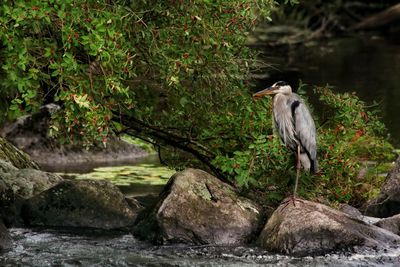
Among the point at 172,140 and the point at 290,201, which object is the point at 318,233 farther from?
the point at 172,140

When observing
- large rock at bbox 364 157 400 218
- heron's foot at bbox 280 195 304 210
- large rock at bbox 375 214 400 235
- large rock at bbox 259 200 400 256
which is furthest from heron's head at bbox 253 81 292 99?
large rock at bbox 364 157 400 218

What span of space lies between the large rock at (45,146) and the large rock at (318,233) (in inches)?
246

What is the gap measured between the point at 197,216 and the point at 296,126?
150 centimetres

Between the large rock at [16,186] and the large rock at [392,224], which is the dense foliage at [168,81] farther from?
the large rock at [392,224]

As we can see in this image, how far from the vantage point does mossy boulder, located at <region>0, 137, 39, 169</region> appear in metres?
11.5

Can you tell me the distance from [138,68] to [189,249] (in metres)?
2.56

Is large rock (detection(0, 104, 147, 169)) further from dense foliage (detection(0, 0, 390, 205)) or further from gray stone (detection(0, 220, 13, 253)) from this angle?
gray stone (detection(0, 220, 13, 253))

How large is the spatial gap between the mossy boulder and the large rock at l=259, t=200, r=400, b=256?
3.96m

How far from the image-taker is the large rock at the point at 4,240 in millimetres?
8868

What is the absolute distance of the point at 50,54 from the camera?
9.10m

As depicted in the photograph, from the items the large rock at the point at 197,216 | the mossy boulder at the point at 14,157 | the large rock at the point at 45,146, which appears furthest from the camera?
the large rock at the point at 45,146

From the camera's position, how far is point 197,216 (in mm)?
9328

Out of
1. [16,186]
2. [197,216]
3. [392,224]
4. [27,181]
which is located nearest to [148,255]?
[197,216]

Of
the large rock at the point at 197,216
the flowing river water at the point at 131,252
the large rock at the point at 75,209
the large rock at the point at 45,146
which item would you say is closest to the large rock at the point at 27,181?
the large rock at the point at 75,209
